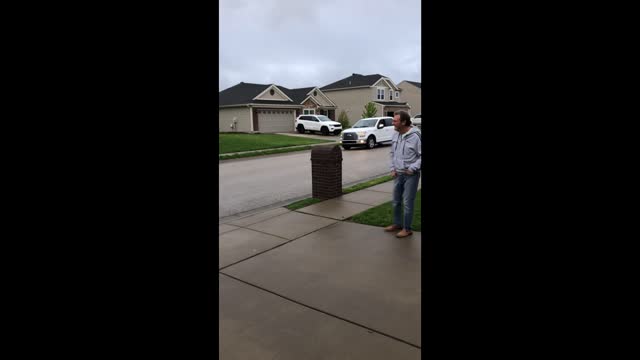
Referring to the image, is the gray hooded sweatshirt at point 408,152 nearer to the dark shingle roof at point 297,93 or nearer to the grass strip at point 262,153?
the grass strip at point 262,153

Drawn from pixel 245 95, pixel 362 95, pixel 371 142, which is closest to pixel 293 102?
pixel 245 95

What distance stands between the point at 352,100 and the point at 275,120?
10071mm

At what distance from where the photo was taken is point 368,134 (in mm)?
21406

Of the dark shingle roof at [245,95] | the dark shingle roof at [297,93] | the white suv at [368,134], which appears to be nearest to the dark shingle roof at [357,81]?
the dark shingle roof at [297,93]

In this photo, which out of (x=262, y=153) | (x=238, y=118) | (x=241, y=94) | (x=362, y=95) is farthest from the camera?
(x=362, y=95)

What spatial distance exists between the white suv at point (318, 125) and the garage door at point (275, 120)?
3728mm

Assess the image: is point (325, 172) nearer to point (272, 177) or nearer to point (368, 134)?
point (272, 177)

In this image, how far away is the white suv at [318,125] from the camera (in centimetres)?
3447

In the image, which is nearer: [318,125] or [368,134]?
[368,134]

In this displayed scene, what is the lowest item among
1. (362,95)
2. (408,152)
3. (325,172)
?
(325,172)

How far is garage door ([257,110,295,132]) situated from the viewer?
38.9m

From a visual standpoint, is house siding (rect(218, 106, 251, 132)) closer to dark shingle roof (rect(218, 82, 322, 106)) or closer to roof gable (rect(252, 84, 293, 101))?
dark shingle roof (rect(218, 82, 322, 106))
